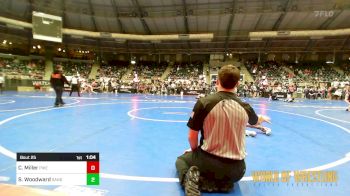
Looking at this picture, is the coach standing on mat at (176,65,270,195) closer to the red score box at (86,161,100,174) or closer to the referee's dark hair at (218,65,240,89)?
the referee's dark hair at (218,65,240,89)

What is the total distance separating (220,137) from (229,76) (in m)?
0.77

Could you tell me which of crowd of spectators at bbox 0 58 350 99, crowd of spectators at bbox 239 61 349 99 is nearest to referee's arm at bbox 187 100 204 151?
crowd of spectators at bbox 239 61 349 99

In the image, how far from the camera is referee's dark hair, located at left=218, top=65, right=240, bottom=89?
3316 millimetres

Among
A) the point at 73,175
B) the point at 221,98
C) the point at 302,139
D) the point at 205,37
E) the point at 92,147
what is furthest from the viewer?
the point at 205,37

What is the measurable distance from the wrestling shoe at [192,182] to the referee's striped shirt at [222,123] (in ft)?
1.06

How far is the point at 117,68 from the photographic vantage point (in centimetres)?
4603

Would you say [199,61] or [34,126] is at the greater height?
[199,61]

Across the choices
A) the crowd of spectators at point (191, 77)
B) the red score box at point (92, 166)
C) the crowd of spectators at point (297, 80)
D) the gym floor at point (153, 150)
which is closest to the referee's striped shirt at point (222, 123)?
the gym floor at point (153, 150)

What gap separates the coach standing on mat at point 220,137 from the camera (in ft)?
10.9

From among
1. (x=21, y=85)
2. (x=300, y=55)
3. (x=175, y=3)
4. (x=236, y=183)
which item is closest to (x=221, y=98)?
(x=236, y=183)

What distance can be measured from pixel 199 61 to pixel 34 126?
1607 inches

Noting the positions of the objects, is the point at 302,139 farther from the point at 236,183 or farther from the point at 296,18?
the point at 296,18

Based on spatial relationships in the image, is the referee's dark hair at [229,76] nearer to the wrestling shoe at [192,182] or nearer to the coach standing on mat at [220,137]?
the coach standing on mat at [220,137]
